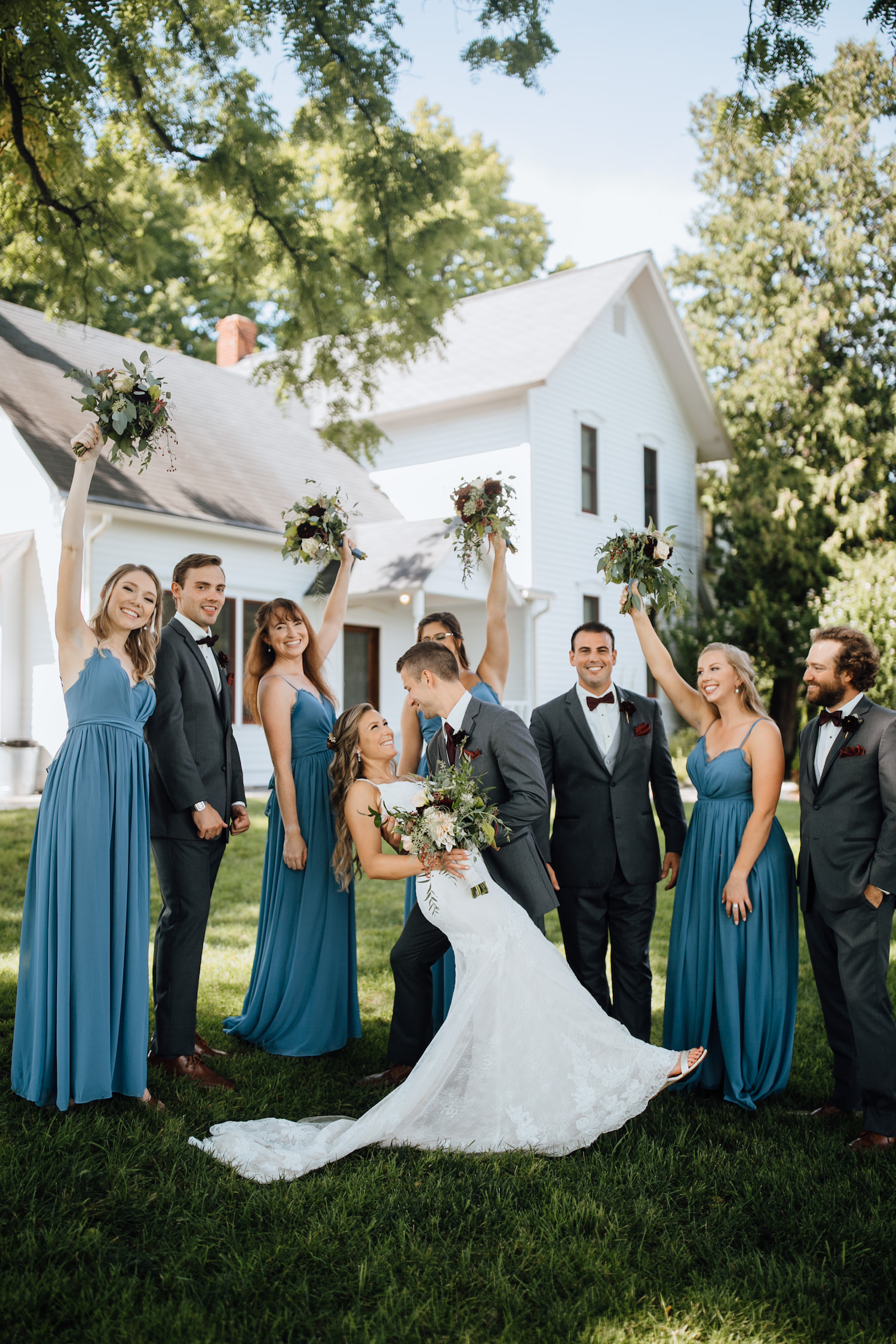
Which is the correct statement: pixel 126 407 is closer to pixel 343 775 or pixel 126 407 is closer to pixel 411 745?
pixel 343 775

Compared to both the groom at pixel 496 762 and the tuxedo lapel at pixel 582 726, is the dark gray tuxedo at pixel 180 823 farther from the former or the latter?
the tuxedo lapel at pixel 582 726

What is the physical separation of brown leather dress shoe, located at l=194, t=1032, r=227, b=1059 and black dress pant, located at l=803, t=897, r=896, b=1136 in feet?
9.63

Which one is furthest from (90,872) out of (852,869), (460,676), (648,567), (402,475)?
(402,475)

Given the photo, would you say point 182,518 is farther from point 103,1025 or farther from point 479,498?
point 103,1025

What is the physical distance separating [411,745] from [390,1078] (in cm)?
164

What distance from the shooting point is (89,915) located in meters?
4.35

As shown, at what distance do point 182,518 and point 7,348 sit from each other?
14.7 ft

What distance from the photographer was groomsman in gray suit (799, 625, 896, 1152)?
4352 mm

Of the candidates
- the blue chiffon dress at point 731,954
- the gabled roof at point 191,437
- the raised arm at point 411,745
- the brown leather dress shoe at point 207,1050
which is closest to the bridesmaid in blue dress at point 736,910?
the blue chiffon dress at point 731,954

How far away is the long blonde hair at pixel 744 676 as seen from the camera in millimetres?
5078

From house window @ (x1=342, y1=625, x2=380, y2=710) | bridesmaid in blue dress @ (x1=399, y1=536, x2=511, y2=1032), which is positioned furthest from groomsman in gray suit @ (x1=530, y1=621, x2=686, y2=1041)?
house window @ (x1=342, y1=625, x2=380, y2=710)

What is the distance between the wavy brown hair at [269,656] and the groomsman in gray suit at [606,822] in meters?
Answer: 1.21

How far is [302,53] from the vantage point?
9.05 meters

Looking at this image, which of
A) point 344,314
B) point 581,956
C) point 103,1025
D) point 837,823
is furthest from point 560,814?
point 344,314
